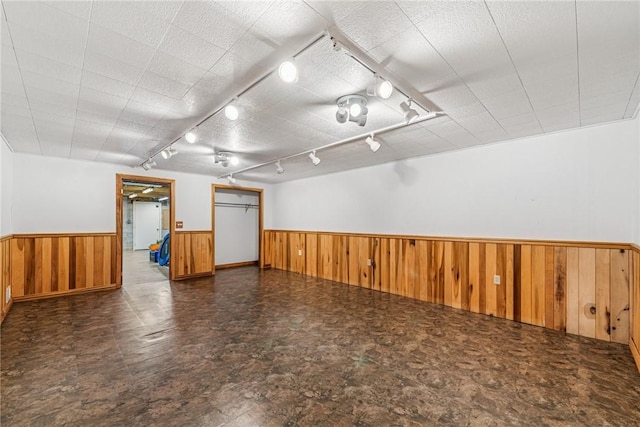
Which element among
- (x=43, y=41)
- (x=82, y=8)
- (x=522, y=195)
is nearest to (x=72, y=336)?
(x=43, y=41)

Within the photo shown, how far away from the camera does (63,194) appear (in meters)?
4.53

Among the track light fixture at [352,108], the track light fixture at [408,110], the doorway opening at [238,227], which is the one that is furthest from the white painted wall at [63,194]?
the track light fixture at [408,110]

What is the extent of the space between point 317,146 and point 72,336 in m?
3.60

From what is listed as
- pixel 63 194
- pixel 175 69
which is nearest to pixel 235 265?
pixel 63 194

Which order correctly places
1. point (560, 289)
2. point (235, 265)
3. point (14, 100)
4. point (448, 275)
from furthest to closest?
1. point (235, 265)
2. point (448, 275)
3. point (560, 289)
4. point (14, 100)

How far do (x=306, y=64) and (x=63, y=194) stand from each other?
16.9 ft

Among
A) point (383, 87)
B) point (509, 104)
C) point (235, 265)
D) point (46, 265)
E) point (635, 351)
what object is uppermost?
point (509, 104)

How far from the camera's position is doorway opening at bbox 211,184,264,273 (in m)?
7.02

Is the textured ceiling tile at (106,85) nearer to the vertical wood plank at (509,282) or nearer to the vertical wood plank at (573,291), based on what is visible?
the vertical wood plank at (509,282)

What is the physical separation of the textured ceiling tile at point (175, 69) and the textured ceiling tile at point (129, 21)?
16 cm

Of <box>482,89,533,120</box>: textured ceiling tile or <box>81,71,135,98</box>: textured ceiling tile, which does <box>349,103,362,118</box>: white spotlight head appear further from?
<box>81,71,135,98</box>: textured ceiling tile

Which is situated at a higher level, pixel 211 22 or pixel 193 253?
pixel 211 22

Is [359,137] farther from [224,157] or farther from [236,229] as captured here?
[236,229]

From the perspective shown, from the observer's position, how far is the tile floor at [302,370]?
1.71 meters
